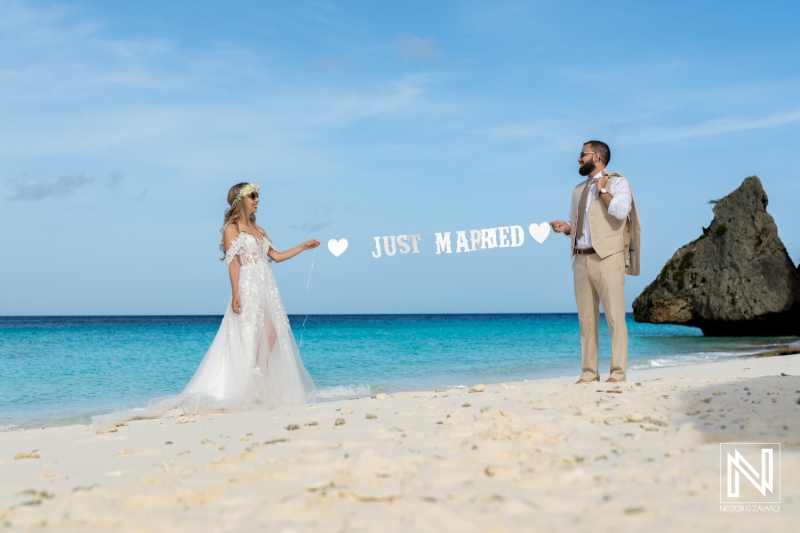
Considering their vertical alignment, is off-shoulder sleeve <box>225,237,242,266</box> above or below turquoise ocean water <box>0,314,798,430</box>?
above

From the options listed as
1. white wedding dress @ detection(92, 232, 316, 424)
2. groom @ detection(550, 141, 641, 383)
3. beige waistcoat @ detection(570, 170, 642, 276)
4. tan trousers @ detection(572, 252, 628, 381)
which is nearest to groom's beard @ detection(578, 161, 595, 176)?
groom @ detection(550, 141, 641, 383)

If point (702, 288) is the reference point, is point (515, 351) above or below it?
below

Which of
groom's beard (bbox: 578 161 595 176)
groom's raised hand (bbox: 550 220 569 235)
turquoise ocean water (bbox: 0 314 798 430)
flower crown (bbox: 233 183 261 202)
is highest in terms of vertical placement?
groom's beard (bbox: 578 161 595 176)

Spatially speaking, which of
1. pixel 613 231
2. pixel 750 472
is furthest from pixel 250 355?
pixel 750 472

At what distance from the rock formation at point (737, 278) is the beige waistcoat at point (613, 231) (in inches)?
739

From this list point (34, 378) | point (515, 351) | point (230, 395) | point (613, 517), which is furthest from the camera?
point (515, 351)

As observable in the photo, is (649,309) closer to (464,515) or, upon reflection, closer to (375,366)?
(375,366)

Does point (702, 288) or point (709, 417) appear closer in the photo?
point (709, 417)

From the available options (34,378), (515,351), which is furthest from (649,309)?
(34,378)

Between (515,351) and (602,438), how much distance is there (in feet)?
60.4

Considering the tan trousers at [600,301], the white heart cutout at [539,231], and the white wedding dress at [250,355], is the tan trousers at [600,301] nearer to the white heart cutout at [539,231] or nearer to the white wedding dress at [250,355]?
the white heart cutout at [539,231]

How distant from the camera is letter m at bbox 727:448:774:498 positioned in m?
3.13

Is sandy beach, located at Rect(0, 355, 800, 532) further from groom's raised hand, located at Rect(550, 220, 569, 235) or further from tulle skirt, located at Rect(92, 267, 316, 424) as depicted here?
groom's raised hand, located at Rect(550, 220, 569, 235)

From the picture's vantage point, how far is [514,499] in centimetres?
305
